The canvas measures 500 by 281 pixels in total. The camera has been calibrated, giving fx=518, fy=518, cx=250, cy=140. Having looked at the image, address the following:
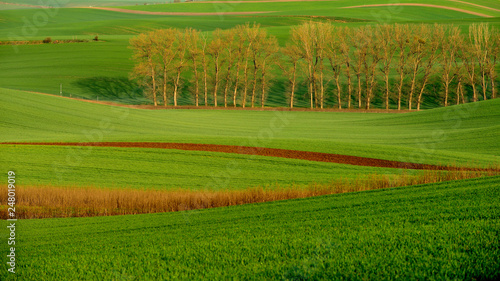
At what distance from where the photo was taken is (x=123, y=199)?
1738cm

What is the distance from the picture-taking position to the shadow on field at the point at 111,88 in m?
78.6

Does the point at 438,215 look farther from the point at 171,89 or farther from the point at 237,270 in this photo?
the point at 171,89

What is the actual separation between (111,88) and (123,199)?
6739cm

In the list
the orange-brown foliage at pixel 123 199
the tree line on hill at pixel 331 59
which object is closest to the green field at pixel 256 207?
→ the orange-brown foliage at pixel 123 199

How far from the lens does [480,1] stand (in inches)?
6531

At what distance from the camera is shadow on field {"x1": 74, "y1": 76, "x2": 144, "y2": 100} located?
258ft

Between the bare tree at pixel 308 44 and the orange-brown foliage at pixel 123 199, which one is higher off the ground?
the bare tree at pixel 308 44

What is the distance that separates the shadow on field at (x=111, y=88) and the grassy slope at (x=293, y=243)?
66238mm

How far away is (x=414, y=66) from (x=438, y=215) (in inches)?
2654

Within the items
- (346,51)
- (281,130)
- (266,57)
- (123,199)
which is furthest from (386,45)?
(123,199)

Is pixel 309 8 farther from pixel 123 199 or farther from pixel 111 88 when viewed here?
pixel 123 199

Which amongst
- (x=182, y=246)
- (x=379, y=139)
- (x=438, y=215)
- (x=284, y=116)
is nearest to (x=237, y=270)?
(x=182, y=246)

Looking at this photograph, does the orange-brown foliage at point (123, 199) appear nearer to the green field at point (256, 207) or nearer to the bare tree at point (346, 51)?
the green field at point (256, 207)

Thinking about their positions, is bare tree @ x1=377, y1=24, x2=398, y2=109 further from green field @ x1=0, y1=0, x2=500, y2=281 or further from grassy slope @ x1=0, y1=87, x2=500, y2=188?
grassy slope @ x1=0, y1=87, x2=500, y2=188
